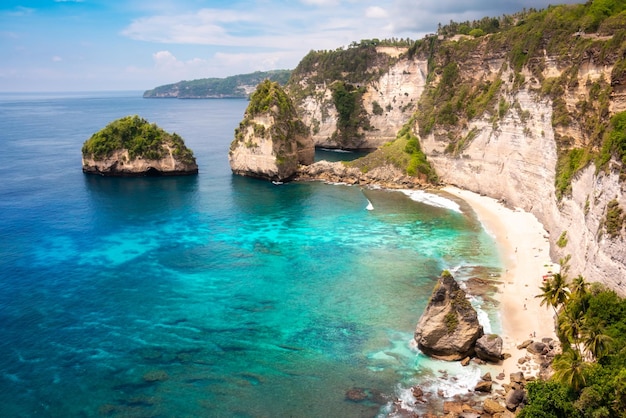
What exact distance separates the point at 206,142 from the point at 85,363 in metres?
120

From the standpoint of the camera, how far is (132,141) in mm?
101250

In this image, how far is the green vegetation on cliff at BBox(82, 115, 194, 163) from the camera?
10081 cm

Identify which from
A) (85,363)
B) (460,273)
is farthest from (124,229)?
(460,273)

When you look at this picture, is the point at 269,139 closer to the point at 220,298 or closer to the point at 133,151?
the point at 133,151

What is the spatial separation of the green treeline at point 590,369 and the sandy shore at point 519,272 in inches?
190

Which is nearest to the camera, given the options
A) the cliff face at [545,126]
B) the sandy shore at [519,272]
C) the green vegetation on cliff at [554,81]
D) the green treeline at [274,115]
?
the sandy shore at [519,272]

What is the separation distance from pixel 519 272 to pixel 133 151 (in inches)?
3193

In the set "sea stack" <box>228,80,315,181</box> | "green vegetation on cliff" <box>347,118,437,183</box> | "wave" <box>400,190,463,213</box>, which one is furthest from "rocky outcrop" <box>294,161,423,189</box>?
"wave" <box>400,190,463,213</box>

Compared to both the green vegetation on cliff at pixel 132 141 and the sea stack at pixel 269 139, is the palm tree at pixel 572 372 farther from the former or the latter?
the green vegetation on cliff at pixel 132 141

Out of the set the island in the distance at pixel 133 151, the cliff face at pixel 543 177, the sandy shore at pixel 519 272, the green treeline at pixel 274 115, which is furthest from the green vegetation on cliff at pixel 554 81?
the island in the distance at pixel 133 151

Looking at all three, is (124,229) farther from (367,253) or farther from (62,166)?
(62,166)

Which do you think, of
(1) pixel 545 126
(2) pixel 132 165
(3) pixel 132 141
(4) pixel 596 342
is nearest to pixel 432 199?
(1) pixel 545 126

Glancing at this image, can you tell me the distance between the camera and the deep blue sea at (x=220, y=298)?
32.6 m

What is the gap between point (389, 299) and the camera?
149 ft
